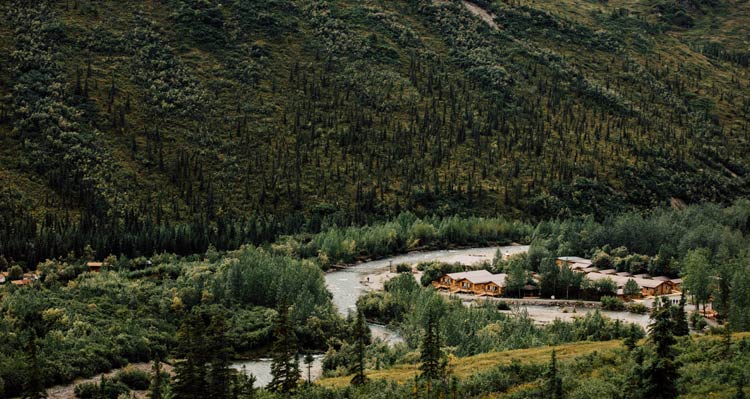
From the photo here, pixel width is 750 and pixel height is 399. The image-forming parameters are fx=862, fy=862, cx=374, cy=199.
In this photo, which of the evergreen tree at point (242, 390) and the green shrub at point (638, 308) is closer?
the evergreen tree at point (242, 390)

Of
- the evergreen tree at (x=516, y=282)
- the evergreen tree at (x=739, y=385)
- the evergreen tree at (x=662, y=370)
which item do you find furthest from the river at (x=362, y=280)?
the evergreen tree at (x=739, y=385)

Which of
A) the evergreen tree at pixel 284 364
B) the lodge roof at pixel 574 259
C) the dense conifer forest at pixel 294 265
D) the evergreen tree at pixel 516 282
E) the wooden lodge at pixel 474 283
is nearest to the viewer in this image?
the dense conifer forest at pixel 294 265

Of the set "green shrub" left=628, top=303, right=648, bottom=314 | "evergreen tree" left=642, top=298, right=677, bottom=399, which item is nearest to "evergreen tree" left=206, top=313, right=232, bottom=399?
"evergreen tree" left=642, top=298, right=677, bottom=399

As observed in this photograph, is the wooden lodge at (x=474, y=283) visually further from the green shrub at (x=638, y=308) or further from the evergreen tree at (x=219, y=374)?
the evergreen tree at (x=219, y=374)

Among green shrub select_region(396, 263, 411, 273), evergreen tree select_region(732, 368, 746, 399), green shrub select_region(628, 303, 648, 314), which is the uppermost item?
evergreen tree select_region(732, 368, 746, 399)

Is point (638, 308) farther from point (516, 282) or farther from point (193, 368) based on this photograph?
point (193, 368)

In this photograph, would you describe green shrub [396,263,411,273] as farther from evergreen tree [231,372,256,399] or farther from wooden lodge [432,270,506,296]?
evergreen tree [231,372,256,399]

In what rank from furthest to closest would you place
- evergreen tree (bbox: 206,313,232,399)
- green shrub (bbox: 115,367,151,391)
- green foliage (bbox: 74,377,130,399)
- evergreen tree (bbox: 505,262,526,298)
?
evergreen tree (bbox: 505,262,526,298)
green shrub (bbox: 115,367,151,391)
green foliage (bbox: 74,377,130,399)
evergreen tree (bbox: 206,313,232,399)

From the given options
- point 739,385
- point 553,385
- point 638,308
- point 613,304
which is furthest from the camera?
point 613,304

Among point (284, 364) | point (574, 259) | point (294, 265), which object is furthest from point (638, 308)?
point (284, 364)
